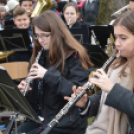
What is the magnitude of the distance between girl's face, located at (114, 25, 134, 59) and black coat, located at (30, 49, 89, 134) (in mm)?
589

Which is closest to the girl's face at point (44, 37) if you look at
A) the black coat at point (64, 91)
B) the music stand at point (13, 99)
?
the black coat at point (64, 91)

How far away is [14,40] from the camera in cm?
353

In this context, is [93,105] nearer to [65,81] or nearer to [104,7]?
[65,81]

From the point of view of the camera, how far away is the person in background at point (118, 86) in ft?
4.61

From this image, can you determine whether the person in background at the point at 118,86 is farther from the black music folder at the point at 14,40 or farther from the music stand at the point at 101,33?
the black music folder at the point at 14,40

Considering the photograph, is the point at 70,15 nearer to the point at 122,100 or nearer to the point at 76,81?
the point at 76,81

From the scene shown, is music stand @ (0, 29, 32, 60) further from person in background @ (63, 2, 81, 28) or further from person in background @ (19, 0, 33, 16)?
person in background @ (19, 0, 33, 16)

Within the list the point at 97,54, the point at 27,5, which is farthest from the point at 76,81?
the point at 27,5

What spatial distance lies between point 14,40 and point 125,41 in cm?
239

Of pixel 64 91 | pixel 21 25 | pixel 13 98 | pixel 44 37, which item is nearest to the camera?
pixel 13 98

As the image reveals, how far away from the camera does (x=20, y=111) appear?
1.79 metres

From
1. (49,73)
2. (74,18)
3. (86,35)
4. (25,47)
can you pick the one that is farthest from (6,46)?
(49,73)

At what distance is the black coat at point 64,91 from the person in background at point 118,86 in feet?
0.86

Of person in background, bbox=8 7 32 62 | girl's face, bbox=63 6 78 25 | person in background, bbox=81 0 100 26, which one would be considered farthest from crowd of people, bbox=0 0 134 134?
person in background, bbox=81 0 100 26
